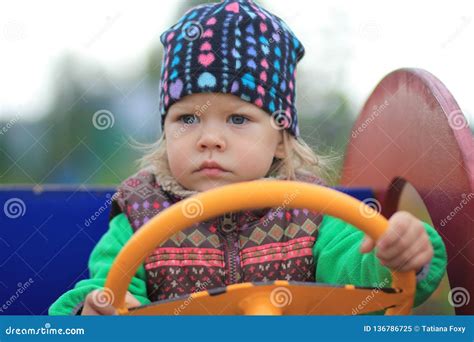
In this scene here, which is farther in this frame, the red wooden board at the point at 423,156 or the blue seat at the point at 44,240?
the blue seat at the point at 44,240

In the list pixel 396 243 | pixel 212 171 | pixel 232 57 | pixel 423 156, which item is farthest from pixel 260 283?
pixel 423 156

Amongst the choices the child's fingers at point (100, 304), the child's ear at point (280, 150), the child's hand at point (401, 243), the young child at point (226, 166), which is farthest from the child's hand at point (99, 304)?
the child's ear at point (280, 150)

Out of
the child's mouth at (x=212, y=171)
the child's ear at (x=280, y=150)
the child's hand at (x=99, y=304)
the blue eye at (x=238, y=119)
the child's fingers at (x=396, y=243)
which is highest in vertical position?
the blue eye at (x=238, y=119)

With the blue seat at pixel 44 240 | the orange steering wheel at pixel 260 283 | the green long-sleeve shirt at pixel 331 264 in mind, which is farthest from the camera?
the blue seat at pixel 44 240

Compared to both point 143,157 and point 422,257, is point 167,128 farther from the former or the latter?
point 422,257

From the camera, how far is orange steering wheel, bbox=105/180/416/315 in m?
0.65

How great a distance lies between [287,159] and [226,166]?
144 mm

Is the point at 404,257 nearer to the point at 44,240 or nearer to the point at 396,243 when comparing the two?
the point at 396,243

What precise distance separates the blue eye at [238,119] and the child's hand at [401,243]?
0.89ft

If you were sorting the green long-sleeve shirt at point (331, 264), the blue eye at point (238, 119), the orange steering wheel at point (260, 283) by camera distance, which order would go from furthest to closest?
the blue eye at point (238, 119)
the green long-sleeve shirt at point (331, 264)
the orange steering wheel at point (260, 283)

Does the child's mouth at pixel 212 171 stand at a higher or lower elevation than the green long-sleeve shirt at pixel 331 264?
higher

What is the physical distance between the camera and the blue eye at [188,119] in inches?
35.6

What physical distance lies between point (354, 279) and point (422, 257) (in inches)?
5.7

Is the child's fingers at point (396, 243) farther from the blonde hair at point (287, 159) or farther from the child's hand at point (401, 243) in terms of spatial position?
the blonde hair at point (287, 159)
